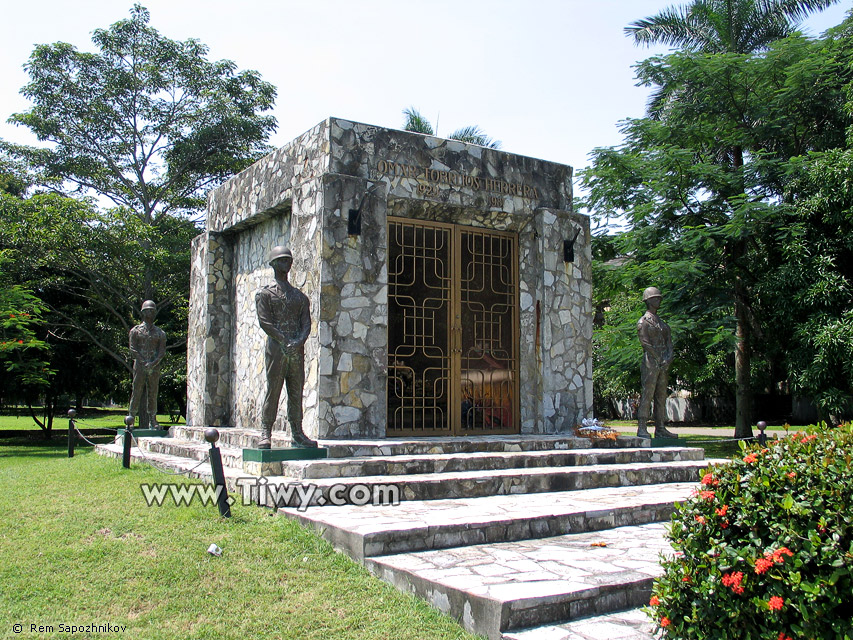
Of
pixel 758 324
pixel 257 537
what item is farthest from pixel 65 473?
pixel 758 324

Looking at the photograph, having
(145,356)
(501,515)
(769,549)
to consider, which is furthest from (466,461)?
(145,356)

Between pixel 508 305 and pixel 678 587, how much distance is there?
718cm

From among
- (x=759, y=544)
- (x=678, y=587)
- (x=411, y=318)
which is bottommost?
(x=678, y=587)

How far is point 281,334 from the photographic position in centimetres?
740

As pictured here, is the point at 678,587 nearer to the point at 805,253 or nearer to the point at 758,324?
the point at 805,253

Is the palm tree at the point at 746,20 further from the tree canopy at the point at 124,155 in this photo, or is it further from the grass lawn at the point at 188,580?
the grass lawn at the point at 188,580

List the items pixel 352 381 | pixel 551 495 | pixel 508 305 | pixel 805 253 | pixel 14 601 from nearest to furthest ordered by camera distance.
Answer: pixel 14 601, pixel 551 495, pixel 352 381, pixel 508 305, pixel 805 253

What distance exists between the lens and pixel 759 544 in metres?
3.26

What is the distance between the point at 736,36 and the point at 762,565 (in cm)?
1967

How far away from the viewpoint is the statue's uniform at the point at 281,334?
7.37 meters

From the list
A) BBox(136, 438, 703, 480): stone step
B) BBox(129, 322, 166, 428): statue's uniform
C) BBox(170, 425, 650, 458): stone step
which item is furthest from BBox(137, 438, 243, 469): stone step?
BBox(129, 322, 166, 428): statue's uniform

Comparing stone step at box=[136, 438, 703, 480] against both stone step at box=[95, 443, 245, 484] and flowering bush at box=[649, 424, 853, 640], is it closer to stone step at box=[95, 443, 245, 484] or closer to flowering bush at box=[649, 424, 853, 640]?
stone step at box=[95, 443, 245, 484]

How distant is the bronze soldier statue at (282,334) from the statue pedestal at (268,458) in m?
0.12

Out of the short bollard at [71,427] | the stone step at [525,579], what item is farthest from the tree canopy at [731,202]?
the short bollard at [71,427]
